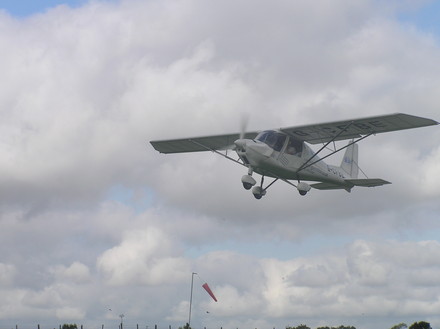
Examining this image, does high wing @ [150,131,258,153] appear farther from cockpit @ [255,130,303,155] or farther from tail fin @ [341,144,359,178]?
tail fin @ [341,144,359,178]

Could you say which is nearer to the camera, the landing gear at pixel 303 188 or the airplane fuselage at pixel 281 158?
the airplane fuselage at pixel 281 158

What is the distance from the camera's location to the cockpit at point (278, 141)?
38000 mm

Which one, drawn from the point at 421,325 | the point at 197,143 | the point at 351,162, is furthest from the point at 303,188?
the point at 421,325

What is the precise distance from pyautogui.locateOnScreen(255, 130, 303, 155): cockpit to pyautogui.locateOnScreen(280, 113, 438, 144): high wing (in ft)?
1.15

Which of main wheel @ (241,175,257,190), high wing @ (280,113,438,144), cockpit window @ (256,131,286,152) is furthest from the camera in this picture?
cockpit window @ (256,131,286,152)

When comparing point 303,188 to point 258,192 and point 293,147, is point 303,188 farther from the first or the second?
point 258,192

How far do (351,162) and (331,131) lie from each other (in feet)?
18.6

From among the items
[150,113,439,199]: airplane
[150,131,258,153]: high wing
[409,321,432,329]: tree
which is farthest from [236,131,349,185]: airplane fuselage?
[409,321,432,329]: tree

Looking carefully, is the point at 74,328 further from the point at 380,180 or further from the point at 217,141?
the point at 380,180

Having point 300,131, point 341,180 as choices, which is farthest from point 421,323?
point 300,131

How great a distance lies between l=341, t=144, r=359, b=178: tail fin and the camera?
145 ft

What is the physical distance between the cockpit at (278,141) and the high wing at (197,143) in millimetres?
3291

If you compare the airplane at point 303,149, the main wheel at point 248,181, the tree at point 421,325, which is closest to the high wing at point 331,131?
the airplane at point 303,149

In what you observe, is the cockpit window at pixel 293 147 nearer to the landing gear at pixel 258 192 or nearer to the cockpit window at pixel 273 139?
the cockpit window at pixel 273 139
